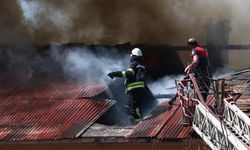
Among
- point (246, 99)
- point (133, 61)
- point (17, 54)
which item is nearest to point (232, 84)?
point (246, 99)

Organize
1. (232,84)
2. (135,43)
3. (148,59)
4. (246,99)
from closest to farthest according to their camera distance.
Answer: (246,99) < (232,84) < (148,59) < (135,43)

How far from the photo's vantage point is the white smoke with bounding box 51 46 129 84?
13086 mm

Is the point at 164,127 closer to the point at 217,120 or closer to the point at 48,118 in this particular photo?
the point at 217,120

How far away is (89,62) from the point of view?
13.7 meters

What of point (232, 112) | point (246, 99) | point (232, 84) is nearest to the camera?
point (232, 112)

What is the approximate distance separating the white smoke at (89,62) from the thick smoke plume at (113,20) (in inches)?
43.6

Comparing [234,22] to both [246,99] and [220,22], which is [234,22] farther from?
[246,99]

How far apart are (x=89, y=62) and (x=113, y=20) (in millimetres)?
2061

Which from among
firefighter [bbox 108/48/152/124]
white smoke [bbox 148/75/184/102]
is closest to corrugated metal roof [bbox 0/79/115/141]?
firefighter [bbox 108/48/152/124]

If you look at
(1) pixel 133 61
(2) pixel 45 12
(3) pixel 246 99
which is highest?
(2) pixel 45 12

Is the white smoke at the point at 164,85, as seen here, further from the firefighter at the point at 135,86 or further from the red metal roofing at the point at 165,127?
the red metal roofing at the point at 165,127

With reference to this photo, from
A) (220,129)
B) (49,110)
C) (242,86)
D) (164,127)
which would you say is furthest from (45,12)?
(220,129)

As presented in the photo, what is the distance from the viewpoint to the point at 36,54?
47.3 feet

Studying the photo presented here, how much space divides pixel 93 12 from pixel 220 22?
3.19 meters
